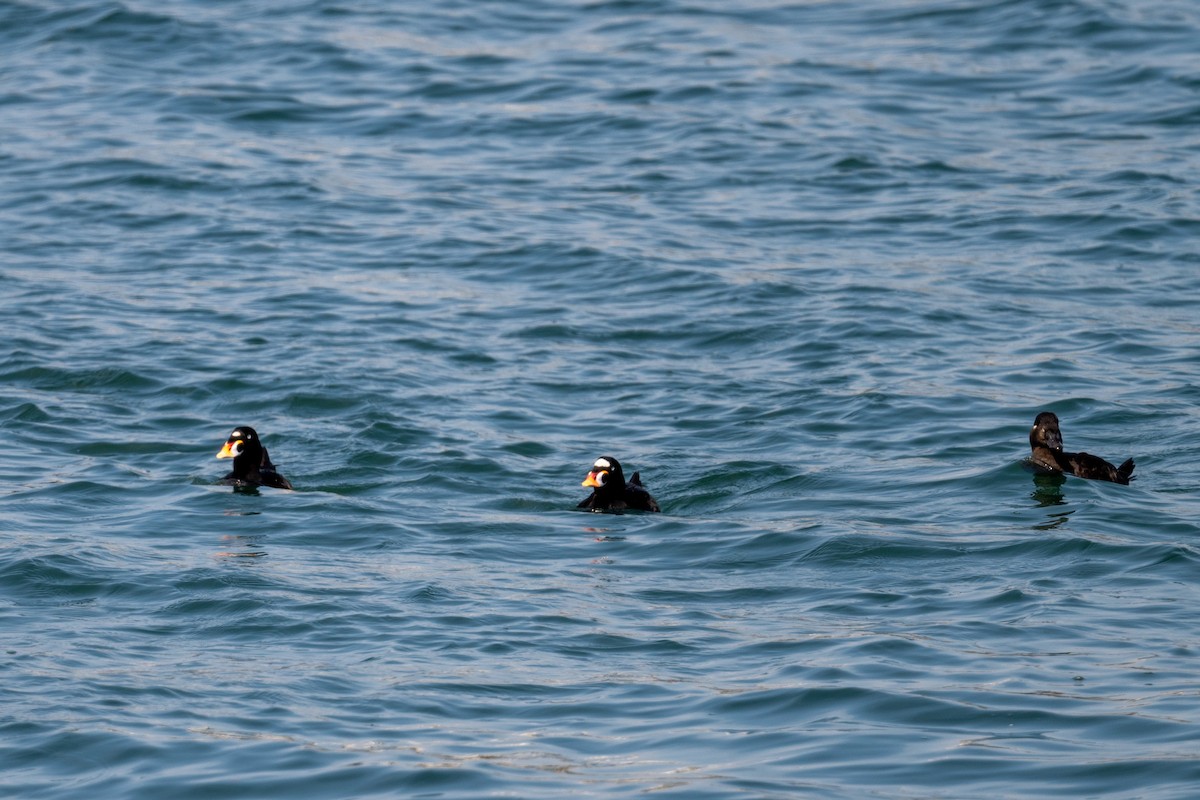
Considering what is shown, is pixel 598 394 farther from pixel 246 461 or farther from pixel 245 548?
pixel 245 548

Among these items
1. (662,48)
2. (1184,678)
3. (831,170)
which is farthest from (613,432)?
(662,48)

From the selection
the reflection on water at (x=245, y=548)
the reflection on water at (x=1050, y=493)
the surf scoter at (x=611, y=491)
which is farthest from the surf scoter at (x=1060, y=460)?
the reflection on water at (x=245, y=548)

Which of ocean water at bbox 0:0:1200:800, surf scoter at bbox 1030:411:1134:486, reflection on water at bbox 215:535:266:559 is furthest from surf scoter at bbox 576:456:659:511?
surf scoter at bbox 1030:411:1134:486

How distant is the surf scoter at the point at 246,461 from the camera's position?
→ 575 inches

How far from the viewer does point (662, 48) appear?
2980 centimetres

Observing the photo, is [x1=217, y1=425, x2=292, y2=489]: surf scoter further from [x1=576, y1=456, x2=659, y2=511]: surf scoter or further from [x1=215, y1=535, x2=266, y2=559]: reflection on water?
[x1=576, y1=456, x2=659, y2=511]: surf scoter

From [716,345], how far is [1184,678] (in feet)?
29.8

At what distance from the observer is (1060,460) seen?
1402 centimetres

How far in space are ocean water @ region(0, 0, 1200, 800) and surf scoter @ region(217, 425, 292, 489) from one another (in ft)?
0.97

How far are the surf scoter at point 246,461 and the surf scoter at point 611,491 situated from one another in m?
2.59

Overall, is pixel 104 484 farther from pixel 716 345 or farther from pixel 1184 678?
pixel 1184 678

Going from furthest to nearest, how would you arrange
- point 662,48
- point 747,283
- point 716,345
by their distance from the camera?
point 662,48 → point 747,283 → point 716,345

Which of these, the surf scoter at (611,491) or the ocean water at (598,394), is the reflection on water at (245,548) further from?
the surf scoter at (611,491)

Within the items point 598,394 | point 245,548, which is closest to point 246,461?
point 245,548
